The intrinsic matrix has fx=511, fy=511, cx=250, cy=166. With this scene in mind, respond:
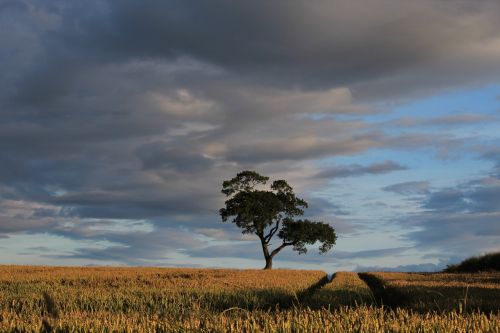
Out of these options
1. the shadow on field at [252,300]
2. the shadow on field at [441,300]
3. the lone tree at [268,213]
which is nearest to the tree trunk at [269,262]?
the lone tree at [268,213]

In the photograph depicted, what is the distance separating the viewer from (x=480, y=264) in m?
42.7

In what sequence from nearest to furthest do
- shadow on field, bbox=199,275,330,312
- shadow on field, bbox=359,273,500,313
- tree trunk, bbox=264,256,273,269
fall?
shadow on field, bbox=359,273,500,313 < shadow on field, bbox=199,275,330,312 < tree trunk, bbox=264,256,273,269

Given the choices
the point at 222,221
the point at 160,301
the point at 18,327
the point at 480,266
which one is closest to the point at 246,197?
the point at 222,221

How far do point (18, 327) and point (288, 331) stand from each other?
3.29 metres

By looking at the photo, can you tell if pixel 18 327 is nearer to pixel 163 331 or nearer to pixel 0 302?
pixel 163 331

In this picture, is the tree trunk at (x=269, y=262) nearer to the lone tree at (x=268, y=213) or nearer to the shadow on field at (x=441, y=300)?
the lone tree at (x=268, y=213)

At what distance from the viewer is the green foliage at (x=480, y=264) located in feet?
137

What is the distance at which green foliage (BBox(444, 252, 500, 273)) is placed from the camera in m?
41.7

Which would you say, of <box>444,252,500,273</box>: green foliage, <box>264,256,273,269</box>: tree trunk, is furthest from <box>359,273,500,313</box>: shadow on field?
<box>264,256,273,269</box>: tree trunk

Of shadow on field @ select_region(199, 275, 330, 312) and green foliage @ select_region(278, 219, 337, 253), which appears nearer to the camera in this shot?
shadow on field @ select_region(199, 275, 330, 312)

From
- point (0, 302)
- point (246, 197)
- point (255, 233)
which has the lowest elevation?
point (0, 302)

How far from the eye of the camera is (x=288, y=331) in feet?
16.6

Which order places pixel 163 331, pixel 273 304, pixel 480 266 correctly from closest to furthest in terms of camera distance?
pixel 163 331
pixel 273 304
pixel 480 266

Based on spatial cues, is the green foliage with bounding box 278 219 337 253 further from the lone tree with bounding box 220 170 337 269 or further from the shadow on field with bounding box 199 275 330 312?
the shadow on field with bounding box 199 275 330 312
